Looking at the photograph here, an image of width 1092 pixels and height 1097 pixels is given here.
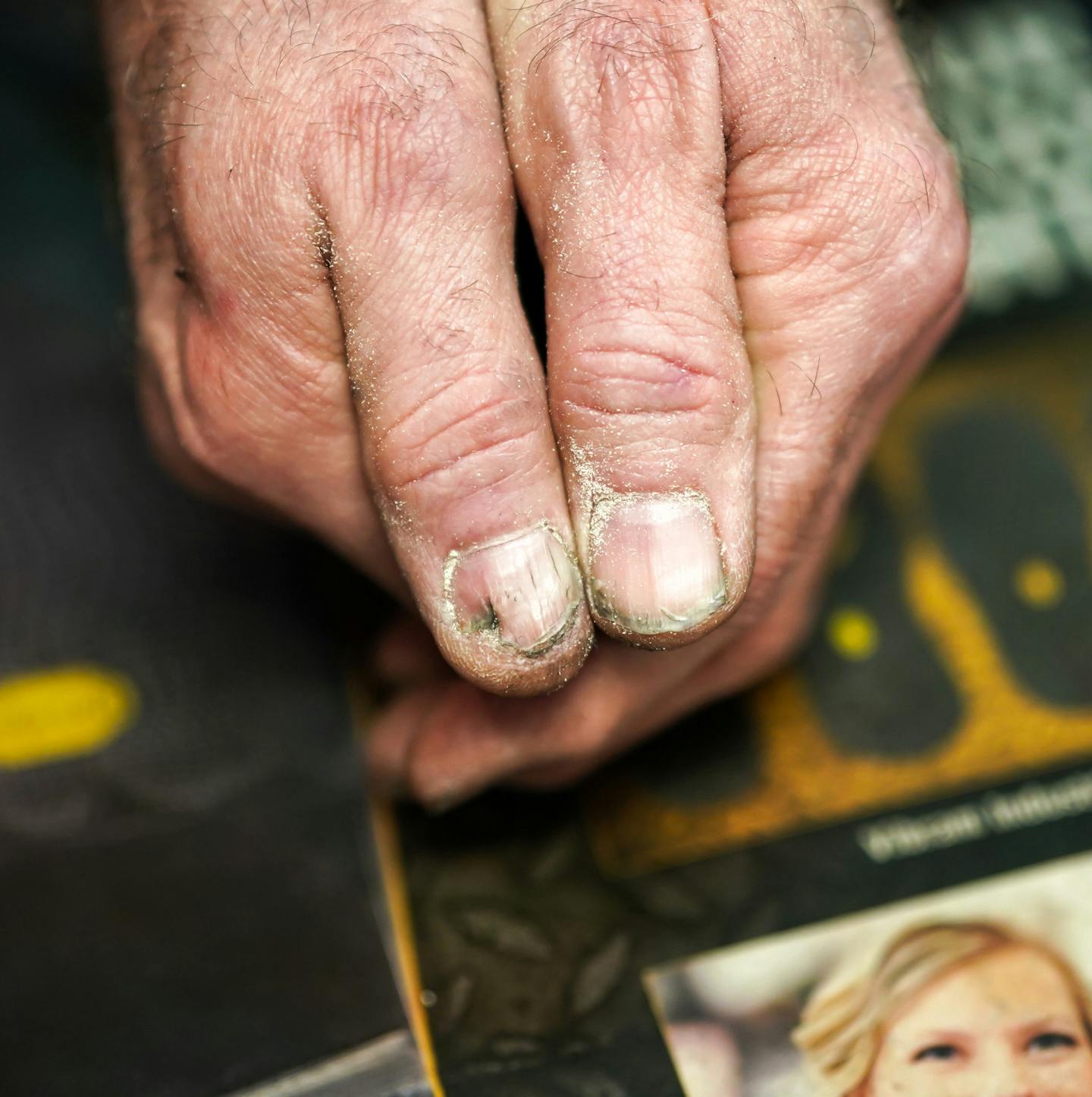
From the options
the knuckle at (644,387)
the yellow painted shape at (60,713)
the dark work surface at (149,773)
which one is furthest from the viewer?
the yellow painted shape at (60,713)

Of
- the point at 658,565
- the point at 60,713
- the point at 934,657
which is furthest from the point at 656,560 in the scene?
the point at 60,713

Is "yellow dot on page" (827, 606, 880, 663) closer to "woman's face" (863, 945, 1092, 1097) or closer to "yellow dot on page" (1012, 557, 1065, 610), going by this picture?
"yellow dot on page" (1012, 557, 1065, 610)

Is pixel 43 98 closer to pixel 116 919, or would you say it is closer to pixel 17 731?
pixel 17 731

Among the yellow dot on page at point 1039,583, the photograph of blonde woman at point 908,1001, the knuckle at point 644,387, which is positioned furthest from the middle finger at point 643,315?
the yellow dot on page at point 1039,583

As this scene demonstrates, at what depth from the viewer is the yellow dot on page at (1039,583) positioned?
76cm

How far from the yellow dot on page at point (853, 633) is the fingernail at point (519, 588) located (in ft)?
1.01

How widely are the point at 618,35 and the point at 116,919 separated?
0.53m

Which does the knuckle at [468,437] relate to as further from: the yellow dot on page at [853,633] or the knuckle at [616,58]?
the yellow dot on page at [853,633]

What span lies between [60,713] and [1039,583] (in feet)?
2.12

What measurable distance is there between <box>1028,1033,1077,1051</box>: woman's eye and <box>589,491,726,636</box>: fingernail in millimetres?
275

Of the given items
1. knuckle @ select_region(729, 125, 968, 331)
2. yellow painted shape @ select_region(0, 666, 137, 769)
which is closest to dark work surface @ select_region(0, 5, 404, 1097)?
yellow painted shape @ select_region(0, 666, 137, 769)

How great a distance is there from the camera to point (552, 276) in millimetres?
510

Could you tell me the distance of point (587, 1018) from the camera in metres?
0.60

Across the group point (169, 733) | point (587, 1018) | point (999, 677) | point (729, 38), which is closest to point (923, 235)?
point (729, 38)
